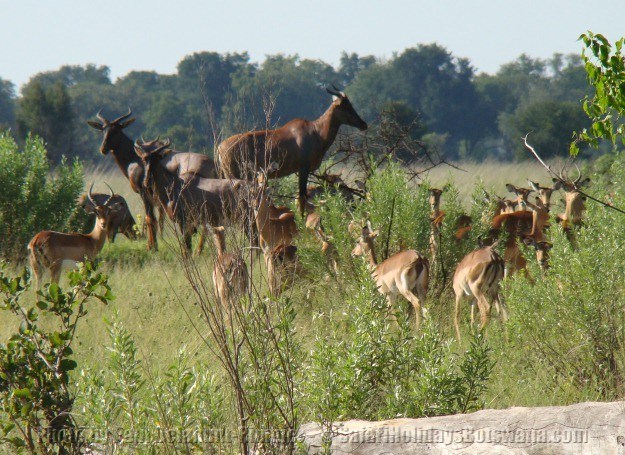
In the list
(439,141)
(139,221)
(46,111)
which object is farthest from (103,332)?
(439,141)

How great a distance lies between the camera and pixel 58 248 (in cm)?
927

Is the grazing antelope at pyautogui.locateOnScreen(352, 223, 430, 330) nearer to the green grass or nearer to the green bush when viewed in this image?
the green grass

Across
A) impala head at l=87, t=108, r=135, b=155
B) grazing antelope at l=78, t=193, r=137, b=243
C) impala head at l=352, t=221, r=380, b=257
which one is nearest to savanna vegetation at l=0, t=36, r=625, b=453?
impala head at l=352, t=221, r=380, b=257

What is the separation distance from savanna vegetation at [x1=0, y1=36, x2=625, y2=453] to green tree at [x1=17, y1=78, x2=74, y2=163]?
82.8ft

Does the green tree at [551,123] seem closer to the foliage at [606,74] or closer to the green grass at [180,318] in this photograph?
the green grass at [180,318]

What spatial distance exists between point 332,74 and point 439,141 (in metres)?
22.2

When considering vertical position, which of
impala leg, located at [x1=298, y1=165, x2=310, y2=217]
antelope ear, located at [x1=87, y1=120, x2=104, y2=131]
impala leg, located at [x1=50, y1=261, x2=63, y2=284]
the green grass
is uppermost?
antelope ear, located at [x1=87, y1=120, x2=104, y2=131]

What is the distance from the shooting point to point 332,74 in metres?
65.9

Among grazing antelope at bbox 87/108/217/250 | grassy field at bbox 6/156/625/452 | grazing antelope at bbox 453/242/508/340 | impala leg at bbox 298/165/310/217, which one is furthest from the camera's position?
grazing antelope at bbox 87/108/217/250

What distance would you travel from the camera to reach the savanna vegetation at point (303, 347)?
4004 mm

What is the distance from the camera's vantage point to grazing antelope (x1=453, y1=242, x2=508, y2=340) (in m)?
7.31

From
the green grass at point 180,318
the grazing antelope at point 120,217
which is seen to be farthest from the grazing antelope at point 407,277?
the grazing antelope at point 120,217

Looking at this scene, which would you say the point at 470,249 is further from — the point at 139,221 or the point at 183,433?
the point at 139,221

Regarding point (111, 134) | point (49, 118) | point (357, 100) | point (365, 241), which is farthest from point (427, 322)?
point (357, 100)
